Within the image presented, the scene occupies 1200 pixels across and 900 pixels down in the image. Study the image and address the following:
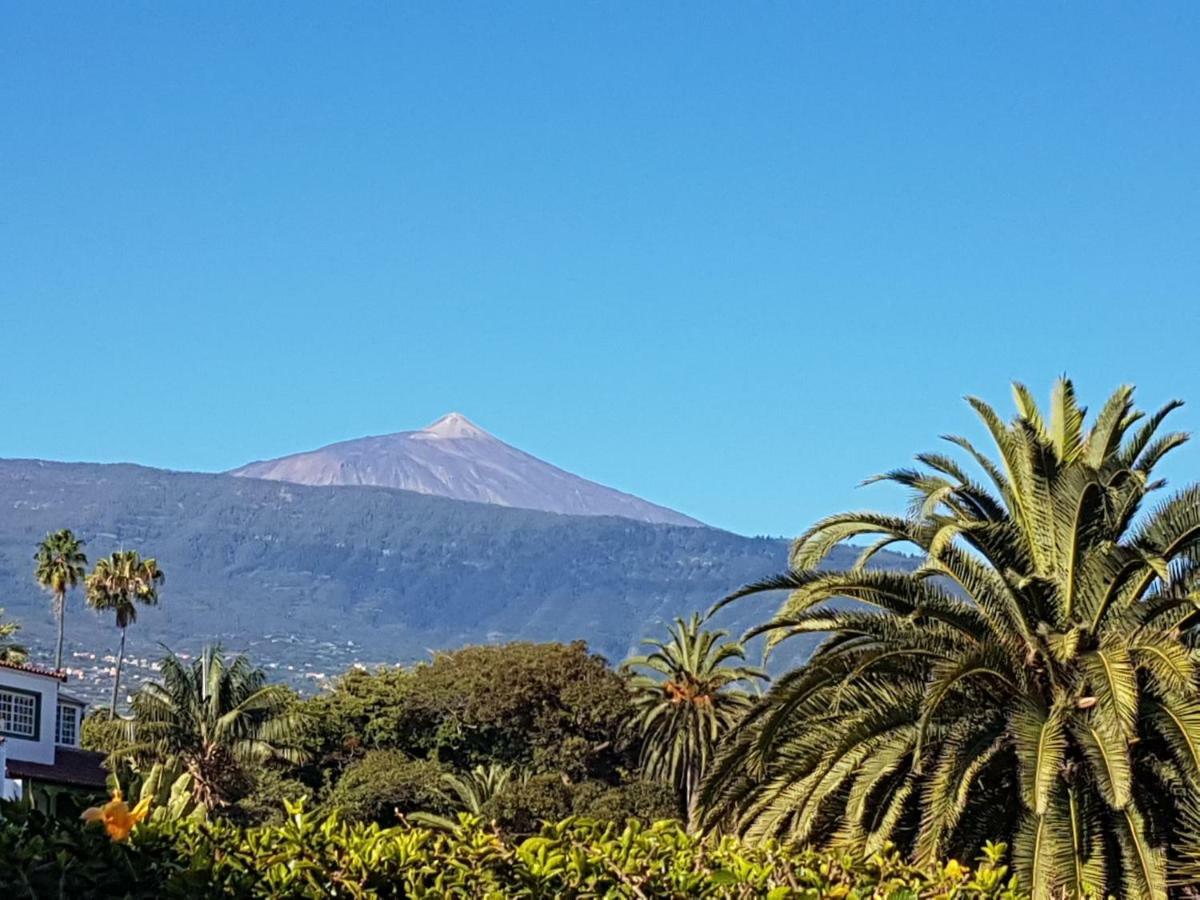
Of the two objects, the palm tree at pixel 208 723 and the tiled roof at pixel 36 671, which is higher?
the tiled roof at pixel 36 671

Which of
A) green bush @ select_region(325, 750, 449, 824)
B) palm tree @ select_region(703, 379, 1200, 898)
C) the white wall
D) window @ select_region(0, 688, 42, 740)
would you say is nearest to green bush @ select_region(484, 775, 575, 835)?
green bush @ select_region(325, 750, 449, 824)

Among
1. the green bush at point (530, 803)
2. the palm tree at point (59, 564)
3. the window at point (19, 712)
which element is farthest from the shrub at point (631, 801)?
the palm tree at point (59, 564)

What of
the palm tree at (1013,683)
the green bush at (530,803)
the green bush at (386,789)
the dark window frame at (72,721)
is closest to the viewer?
the palm tree at (1013,683)

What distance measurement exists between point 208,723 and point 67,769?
1100 cm

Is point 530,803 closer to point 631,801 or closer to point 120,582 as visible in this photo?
point 631,801

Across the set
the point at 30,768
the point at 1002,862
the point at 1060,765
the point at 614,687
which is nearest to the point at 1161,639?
the point at 1060,765

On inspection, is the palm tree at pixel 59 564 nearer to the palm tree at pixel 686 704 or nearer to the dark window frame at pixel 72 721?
the dark window frame at pixel 72 721

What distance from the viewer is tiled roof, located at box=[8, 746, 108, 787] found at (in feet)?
180

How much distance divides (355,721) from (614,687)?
11.7 meters

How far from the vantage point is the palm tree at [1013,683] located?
20.5 m

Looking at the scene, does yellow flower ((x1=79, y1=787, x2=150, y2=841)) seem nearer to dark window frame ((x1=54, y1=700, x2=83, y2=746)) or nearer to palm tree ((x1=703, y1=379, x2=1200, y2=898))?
palm tree ((x1=703, y1=379, x2=1200, y2=898))

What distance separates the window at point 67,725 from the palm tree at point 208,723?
1823mm

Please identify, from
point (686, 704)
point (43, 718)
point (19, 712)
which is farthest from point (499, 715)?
point (19, 712)

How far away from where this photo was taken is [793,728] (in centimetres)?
2255
